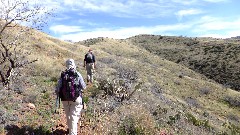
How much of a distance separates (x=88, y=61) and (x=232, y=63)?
199 ft

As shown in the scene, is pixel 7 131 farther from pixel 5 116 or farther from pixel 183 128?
pixel 183 128

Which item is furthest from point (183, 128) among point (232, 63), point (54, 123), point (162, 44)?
point (162, 44)

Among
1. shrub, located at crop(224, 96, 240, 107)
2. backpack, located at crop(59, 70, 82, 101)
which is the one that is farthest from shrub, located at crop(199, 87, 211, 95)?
backpack, located at crop(59, 70, 82, 101)

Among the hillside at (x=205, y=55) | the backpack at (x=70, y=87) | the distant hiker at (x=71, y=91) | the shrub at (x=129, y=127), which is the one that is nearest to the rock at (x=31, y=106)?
the shrub at (x=129, y=127)

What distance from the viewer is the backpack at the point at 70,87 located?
8234 mm

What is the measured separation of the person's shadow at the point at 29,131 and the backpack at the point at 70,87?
159 centimetres

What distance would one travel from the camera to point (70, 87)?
827 cm

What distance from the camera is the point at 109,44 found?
88.1 metres

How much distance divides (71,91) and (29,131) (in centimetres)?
206

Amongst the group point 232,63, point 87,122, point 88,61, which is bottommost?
point 232,63

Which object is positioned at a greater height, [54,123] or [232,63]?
[54,123]

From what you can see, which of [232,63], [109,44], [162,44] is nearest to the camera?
[232,63]

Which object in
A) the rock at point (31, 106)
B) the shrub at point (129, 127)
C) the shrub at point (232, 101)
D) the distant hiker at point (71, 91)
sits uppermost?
the distant hiker at point (71, 91)

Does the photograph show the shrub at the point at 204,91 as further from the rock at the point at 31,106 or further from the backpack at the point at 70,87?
the backpack at the point at 70,87
